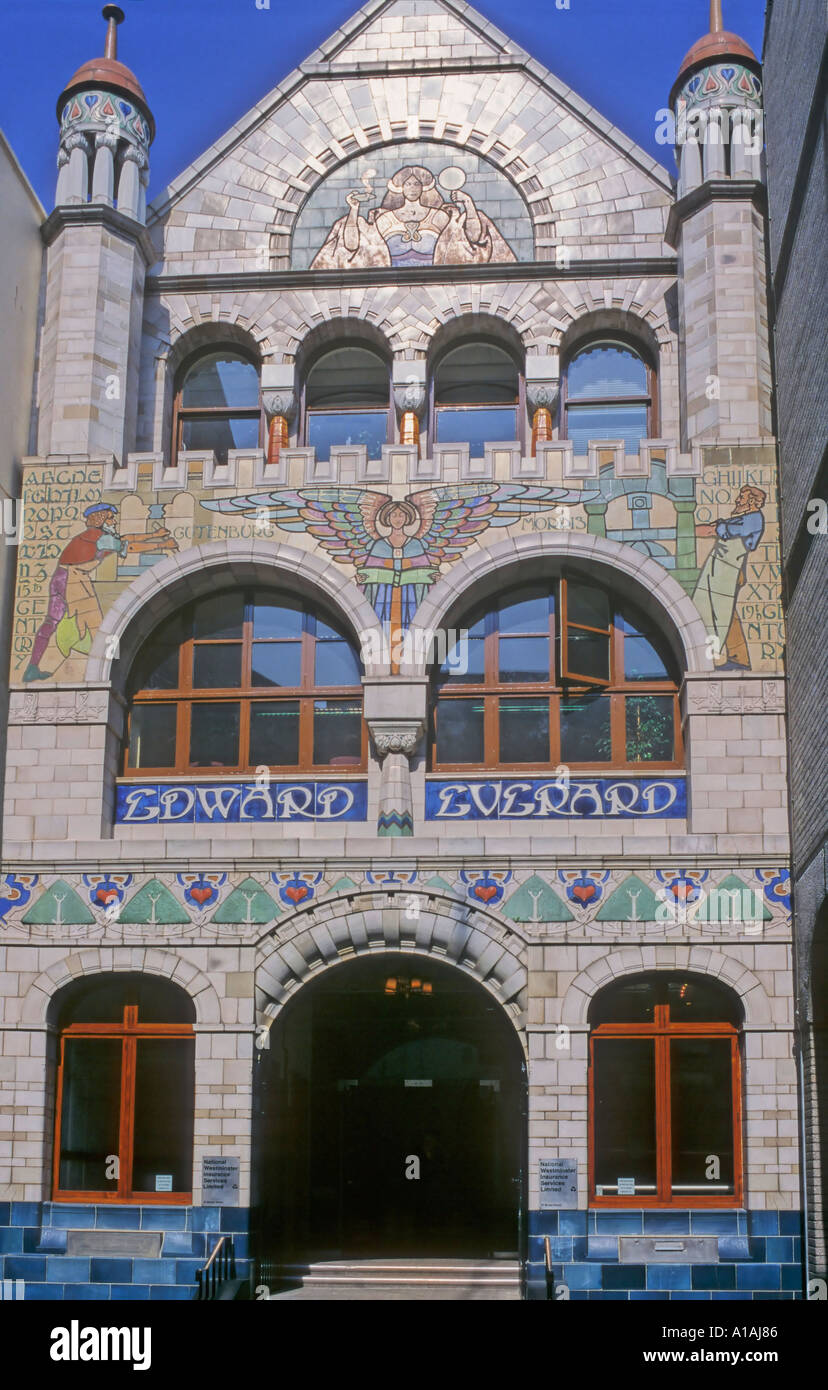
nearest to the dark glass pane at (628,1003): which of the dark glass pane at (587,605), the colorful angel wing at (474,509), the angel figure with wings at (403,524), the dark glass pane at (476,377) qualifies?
the dark glass pane at (587,605)

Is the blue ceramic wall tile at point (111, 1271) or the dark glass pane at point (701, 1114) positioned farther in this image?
the dark glass pane at point (701, 1114)

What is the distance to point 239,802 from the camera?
1920cm

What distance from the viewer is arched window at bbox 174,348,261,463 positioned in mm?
21562

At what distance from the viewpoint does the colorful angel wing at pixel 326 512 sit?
64.0 feet

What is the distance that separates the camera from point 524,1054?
710 inches

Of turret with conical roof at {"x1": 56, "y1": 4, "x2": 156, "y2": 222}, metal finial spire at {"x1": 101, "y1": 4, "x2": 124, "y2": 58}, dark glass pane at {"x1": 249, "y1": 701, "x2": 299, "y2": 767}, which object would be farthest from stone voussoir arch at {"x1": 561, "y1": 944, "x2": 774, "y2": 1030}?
metal finial spire at {"x1": 101, "y1": 4, "x2": 124, "y2": 58}

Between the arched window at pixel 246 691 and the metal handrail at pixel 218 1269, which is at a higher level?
the arched window at pixel 246 691

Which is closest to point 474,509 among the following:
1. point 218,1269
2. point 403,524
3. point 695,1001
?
point 403,524

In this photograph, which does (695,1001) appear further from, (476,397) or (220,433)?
(220,433)

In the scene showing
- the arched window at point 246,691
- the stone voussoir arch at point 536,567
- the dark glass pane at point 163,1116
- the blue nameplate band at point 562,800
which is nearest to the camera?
the dark glass pane at point 163,1116

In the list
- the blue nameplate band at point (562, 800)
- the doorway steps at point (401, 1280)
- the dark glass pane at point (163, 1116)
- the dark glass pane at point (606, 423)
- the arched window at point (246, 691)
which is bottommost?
the doorway steps at point (401, 1280)

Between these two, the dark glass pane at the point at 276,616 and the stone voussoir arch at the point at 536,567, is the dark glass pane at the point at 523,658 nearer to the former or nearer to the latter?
the stone voussoir arch at the point at 536,567

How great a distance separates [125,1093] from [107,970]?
134 cm

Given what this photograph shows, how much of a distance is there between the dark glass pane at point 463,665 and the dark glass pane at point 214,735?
95.8 inches
